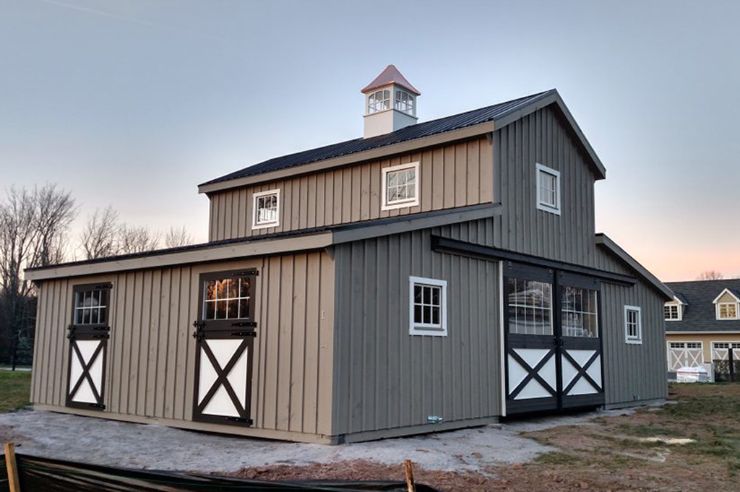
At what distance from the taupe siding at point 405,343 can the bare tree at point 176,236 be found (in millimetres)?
43217

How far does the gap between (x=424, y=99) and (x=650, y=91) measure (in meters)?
5.43

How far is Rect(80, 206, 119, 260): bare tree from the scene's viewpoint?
47.0 metres

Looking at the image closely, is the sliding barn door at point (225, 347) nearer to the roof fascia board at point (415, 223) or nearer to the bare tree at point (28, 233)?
the roof fascia board at point (415, 223)

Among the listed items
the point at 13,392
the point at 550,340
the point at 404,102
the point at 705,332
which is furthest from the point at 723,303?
the point at 13,392

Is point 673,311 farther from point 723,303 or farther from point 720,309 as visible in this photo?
point 723,303

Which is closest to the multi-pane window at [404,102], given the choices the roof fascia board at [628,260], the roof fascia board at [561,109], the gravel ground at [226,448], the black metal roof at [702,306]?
the roof fascia board at [561,109]

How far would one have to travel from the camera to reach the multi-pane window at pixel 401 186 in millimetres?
13094

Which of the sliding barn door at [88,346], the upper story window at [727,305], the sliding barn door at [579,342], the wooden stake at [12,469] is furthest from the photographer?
the upper story window at [727,305]

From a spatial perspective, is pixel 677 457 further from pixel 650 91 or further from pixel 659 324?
pixel 650 91

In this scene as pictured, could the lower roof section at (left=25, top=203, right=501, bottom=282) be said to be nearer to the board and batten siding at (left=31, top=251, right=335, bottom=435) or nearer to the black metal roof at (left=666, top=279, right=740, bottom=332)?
the board and batten siding at (left=31, top=251, right=335, bottom=435)

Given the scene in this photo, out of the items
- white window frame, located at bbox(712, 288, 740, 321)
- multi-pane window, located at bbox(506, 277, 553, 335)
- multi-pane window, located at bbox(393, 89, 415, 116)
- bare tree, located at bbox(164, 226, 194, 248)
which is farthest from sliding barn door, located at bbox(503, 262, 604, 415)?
bare tree, located at bbox(164, 226, 194, 248)

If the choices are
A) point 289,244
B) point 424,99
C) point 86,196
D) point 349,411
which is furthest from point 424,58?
point 86,196

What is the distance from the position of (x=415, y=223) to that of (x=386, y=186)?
3535 mm

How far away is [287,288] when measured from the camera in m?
9.52
